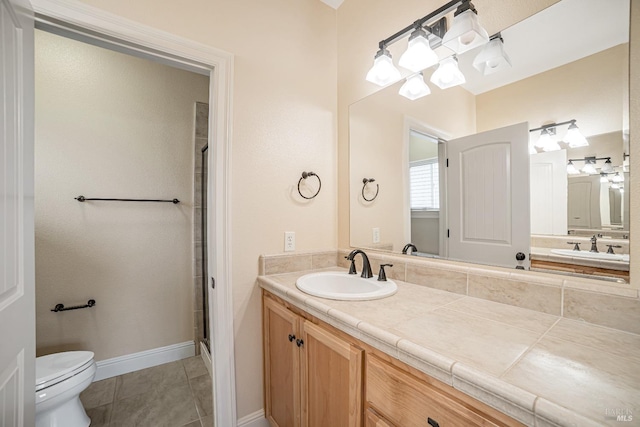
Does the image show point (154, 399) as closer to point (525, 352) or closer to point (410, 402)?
point (410, 402)

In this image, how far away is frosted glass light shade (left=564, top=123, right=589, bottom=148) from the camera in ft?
3.10

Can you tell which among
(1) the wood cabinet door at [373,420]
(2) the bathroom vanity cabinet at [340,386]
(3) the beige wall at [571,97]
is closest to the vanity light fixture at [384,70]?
(3) the beige wall at [571,97]

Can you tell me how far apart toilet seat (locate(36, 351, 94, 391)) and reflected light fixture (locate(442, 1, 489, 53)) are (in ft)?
8.33

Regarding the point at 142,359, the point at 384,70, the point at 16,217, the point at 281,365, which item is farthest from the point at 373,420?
the point at 142,359

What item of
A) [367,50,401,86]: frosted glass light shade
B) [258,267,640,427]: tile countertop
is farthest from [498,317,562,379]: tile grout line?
[367,50,401,86]: frosted glass light shade

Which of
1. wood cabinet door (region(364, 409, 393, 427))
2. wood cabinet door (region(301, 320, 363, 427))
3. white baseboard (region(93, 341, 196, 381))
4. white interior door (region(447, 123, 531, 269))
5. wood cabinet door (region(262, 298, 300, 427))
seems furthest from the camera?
white baseboard (region(93, 341, 196, 381))

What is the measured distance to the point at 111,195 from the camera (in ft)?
6.95

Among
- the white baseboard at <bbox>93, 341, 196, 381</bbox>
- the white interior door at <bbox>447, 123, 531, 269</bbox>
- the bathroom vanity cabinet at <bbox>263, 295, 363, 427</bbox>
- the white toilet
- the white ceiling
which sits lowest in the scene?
the white baseboard at <bbox>93, 341, 196, 381</bbox>

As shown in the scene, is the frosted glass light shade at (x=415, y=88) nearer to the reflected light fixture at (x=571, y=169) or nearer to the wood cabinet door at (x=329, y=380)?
the reflected light fixture at (x=571, y=169)

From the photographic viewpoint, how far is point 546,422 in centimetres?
49

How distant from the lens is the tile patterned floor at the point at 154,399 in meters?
1.66

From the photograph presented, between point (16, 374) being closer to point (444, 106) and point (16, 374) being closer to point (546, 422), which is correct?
point (546, 422)

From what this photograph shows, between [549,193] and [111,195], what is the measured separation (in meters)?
2.74

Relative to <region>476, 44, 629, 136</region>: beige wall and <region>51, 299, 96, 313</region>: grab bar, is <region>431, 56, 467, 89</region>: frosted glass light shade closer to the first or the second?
<region>476, 44, 629, 136</region>: beige wall
